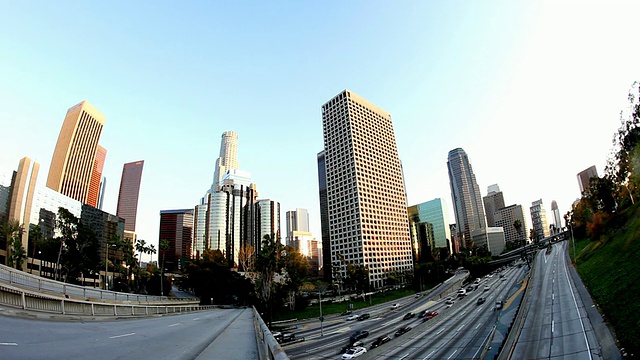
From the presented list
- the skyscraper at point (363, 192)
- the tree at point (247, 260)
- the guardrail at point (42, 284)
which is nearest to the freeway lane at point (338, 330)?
the guardrail at point (42, 284)

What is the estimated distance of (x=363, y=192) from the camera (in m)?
139

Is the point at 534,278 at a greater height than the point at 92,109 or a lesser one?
lesser

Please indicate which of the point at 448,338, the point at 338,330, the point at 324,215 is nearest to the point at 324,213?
the point at 324,215

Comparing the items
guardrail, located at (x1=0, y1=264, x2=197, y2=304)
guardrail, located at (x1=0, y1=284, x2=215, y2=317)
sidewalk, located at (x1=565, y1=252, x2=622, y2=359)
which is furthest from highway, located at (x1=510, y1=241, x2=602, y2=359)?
guardrail, located at (x1=0, y1=264, x2=197, y2=304)

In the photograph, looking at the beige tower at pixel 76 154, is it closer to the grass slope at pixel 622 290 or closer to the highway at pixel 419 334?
the highway at pixel 419 334

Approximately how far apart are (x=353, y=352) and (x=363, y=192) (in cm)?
10637

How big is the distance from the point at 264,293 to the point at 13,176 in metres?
82.1

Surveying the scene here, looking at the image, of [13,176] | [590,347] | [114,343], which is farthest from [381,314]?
[13,176]

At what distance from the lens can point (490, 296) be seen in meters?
68.8

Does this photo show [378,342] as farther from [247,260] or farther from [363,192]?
[363,192]

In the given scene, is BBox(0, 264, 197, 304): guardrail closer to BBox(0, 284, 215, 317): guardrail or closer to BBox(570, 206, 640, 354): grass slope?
BBox(0, 284, 215, 317): guardrail

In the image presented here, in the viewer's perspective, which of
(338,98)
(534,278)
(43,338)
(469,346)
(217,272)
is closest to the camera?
(43,338)

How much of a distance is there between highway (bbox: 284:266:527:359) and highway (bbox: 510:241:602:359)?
451cm

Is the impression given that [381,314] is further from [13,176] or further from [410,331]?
[13,176]
